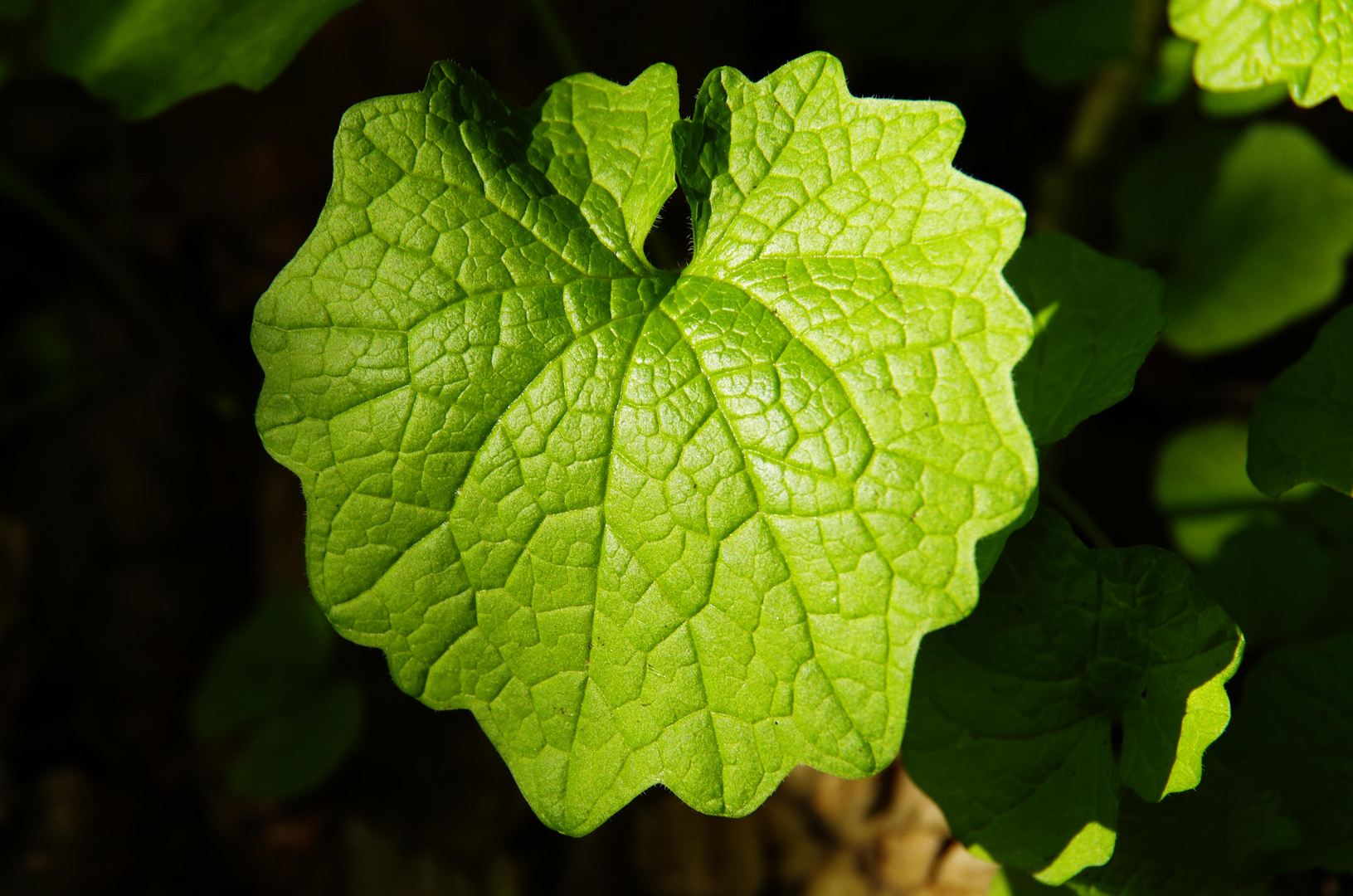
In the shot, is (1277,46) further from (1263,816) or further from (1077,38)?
(1263,816)

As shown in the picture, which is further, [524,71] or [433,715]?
[524,71]

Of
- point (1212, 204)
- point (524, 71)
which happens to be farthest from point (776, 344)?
point (524, 71)

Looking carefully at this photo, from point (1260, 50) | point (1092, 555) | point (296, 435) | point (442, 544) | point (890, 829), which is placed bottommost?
point (890, 829)

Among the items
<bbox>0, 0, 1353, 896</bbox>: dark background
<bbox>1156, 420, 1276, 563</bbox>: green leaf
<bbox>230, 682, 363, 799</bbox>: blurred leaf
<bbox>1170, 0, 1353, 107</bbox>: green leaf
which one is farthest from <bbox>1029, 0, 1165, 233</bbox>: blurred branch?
<bbox>230, 682, 363, 799</bbox>: blurred leaf

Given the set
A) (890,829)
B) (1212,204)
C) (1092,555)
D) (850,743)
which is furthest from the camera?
(1212,204)

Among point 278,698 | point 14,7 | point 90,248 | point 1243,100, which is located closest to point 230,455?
point 90,248

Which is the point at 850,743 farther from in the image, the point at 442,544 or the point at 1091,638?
the point at 442,544
